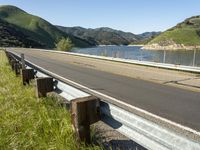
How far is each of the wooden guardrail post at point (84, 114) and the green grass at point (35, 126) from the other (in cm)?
19

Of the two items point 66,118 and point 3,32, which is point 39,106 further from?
point 3,32

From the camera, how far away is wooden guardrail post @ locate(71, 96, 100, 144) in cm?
419

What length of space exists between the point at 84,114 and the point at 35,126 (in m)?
1.59

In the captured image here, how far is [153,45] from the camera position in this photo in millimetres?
193625

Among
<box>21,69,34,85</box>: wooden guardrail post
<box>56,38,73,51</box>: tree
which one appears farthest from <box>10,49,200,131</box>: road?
<box>56,38,73,51</box>: tree

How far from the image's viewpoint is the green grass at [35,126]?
4.75m

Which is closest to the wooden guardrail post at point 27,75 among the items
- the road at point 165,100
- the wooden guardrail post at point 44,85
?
the road at point 165,100

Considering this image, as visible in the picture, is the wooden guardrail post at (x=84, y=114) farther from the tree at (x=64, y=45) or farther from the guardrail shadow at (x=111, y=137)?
the tree at (x=64, y=45)

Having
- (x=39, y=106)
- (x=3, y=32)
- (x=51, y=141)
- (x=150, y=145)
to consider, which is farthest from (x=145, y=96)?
(x=3, y=32)

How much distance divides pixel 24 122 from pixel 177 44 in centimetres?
17885

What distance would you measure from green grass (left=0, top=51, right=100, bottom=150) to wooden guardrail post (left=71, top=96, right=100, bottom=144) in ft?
0.63

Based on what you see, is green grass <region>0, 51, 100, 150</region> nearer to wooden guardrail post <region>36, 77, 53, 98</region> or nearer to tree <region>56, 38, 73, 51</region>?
wooden guardrail post <region>36, 77, 53, 98</region>

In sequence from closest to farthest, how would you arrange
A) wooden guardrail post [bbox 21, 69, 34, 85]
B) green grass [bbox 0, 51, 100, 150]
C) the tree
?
1. green grass [bbox 0, 51, 100, 150]
2. wooden guardrail post [bbox 21, 69, 34, 85]
3. the tree

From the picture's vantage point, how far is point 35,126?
549 cm
